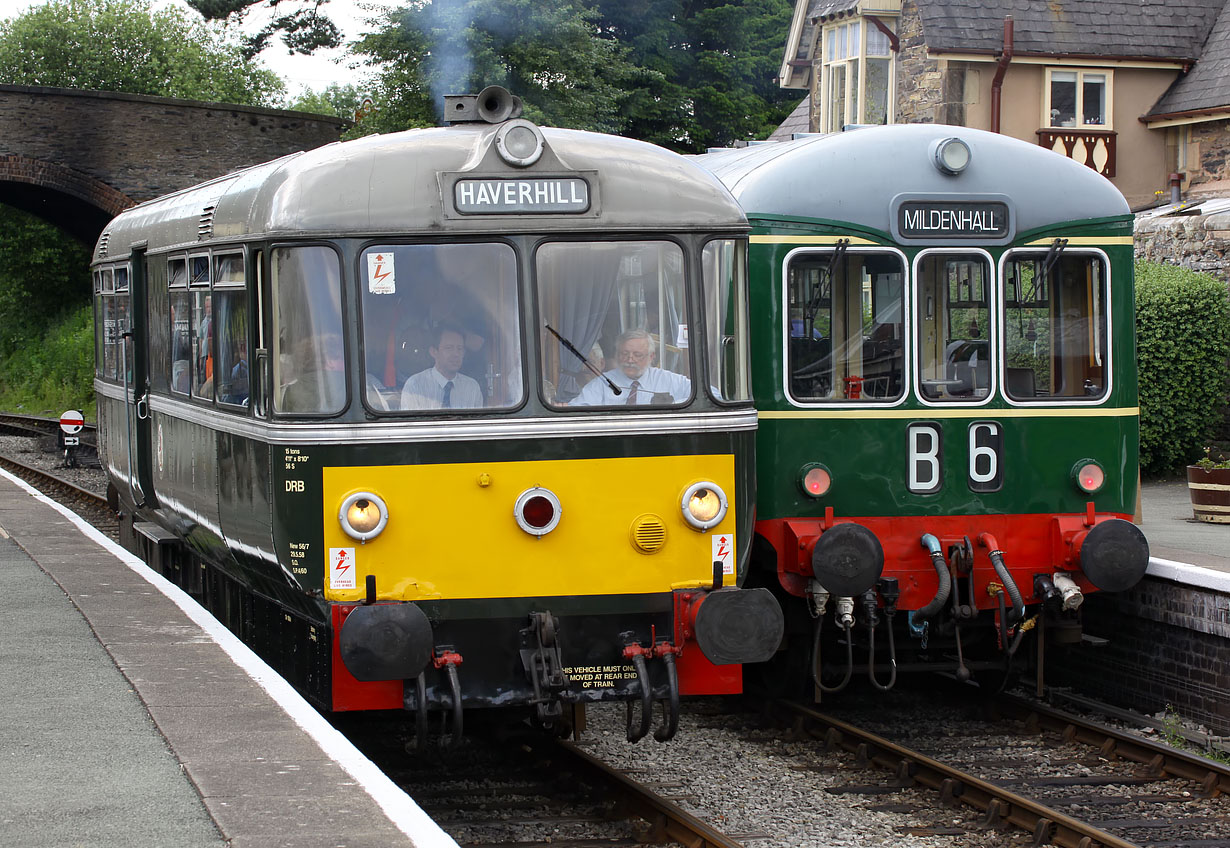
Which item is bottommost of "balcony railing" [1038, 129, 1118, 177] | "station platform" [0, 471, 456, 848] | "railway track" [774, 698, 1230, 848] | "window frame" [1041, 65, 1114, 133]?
"railway track" [774, 698, 1230, 848]

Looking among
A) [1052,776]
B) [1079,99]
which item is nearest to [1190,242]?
[1079,99]

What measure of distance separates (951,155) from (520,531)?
3526 millimetres

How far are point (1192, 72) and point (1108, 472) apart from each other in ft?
63.6

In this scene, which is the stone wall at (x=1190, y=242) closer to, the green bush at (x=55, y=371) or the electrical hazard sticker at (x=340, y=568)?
the electrical hazard sticker at (x=340, y=568)

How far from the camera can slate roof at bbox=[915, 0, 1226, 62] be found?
25672 millimetres

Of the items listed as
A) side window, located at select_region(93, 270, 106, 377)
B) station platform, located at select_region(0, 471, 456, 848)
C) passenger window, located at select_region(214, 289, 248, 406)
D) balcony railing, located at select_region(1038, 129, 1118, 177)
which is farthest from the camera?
balcony railing, located at select_region(1038, 129, 1118, 177)

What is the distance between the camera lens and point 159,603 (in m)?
9.35

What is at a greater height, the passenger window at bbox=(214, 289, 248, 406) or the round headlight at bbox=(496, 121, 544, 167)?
the round headlight at bbox=(496, 121, 544, 167)

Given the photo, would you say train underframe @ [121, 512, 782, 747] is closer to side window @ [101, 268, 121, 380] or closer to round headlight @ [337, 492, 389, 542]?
round headlight @ [337, 492, 389, 542]

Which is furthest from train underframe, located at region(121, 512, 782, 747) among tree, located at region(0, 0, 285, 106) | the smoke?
tree, located at region(0, 0, 285, 106)

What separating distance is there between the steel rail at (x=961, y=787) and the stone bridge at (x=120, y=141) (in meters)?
27.5

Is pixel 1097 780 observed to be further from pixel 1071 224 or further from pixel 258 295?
pixel 258 295

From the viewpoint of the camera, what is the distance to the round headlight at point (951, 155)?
898 centimetres

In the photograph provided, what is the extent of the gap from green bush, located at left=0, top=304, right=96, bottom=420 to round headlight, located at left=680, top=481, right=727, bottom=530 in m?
32.3
